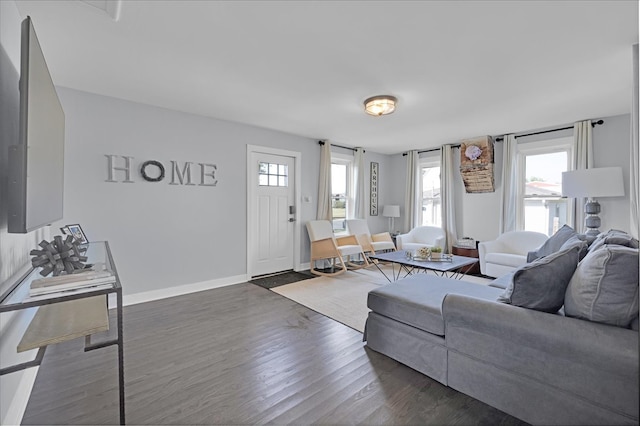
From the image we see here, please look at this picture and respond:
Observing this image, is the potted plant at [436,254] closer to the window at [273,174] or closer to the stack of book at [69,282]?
the window at [273,174]

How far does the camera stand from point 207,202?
12.8 ft

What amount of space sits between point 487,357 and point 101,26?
3194mm

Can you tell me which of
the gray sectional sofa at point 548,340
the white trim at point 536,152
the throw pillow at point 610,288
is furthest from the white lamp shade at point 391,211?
the throw pillow at point 610,288

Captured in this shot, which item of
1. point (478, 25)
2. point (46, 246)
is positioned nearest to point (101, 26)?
point (46, 246)

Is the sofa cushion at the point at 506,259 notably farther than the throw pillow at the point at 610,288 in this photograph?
Yes

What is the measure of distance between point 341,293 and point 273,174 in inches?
86.9

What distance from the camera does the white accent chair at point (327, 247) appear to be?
4766 mm

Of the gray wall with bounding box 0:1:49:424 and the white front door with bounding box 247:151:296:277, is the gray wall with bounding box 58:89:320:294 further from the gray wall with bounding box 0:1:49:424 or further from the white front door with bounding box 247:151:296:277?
the gray wall with bounding box 0:1:49:424

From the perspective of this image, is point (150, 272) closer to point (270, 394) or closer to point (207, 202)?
point (207, 202)

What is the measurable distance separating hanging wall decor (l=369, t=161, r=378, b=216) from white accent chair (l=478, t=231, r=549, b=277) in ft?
8.03

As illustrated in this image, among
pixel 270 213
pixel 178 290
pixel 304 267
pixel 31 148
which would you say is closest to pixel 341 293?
pixel 304 267

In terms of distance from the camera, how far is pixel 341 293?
146 inches

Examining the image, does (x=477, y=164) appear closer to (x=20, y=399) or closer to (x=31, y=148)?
(x=31, y=148)

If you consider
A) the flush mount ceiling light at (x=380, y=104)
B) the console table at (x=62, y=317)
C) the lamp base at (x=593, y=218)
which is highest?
the flush mount ceiling light at (x=380, y=104)
